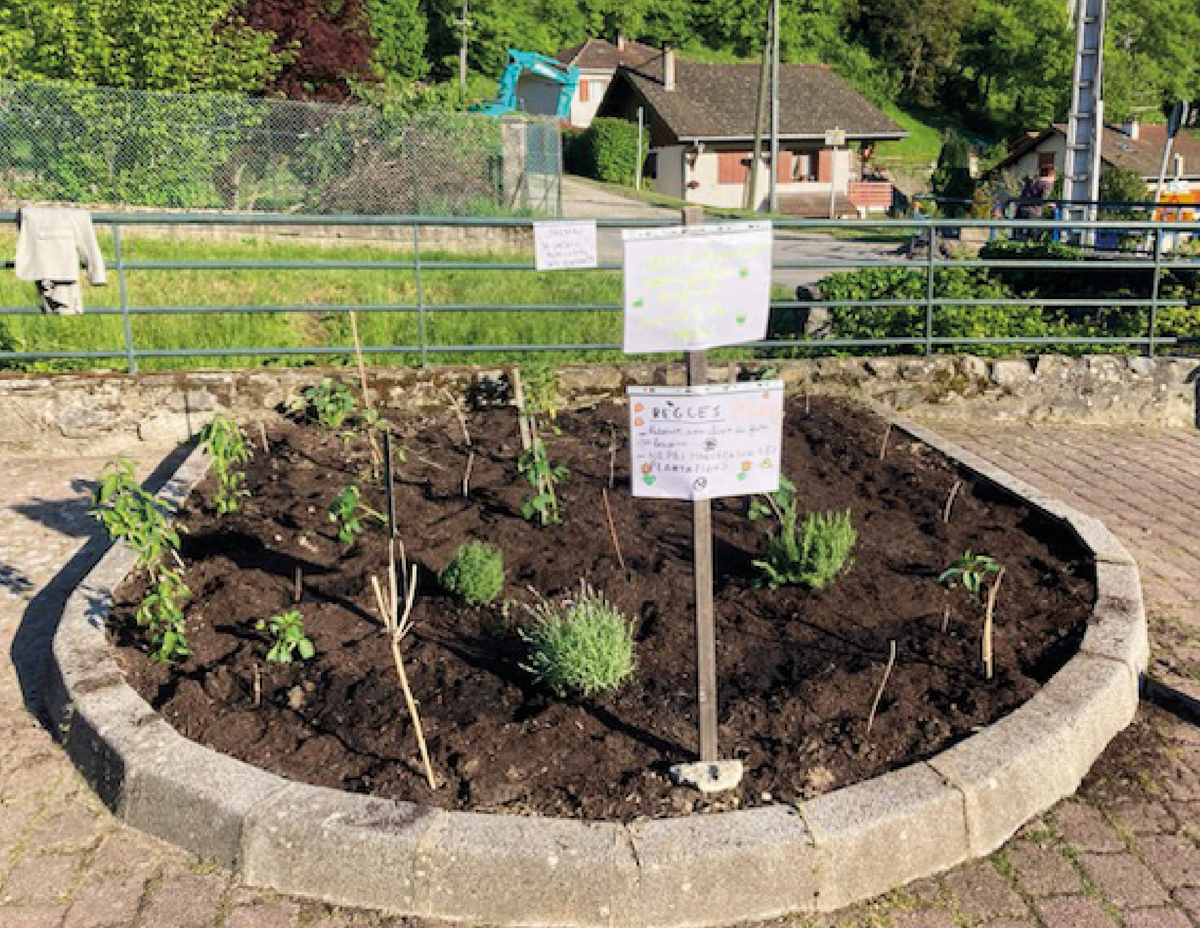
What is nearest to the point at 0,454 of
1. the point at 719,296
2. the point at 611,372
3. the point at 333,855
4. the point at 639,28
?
the point at 611,372

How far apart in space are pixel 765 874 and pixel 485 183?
16.3m

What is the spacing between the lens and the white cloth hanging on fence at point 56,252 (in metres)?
6.49

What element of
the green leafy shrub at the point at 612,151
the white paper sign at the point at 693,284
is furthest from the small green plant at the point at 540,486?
the green leafy shrub at the point at 612,151

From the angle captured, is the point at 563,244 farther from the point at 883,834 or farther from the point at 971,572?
the point at 883,834

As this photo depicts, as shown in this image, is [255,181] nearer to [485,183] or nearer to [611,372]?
[485,183]

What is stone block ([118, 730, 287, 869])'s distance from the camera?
10.3 feet

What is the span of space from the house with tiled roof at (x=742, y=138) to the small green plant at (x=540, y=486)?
1693 inches

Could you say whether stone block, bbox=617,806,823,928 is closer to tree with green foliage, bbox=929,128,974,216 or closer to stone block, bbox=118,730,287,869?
stone block, bbox=118,730,287,869

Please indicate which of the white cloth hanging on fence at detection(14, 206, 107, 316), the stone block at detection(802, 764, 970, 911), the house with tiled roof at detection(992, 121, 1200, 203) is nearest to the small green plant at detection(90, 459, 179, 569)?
the stone block at detection(802, 764, 970, 911)

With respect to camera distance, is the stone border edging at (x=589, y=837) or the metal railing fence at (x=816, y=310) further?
the metal railing fence at (x=816, y=310)

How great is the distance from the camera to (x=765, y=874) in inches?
117

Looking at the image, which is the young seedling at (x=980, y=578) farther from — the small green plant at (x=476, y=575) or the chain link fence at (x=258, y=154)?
the chain link fence at (x=258, y=154)

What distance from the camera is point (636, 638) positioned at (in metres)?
4.22

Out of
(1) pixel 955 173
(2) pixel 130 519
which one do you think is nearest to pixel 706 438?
(2) pixel 130 519
